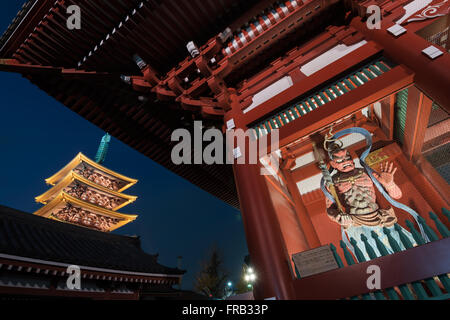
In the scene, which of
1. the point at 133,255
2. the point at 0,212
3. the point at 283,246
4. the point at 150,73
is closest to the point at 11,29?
the point at 150,73

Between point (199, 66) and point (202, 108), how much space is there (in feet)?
2.58

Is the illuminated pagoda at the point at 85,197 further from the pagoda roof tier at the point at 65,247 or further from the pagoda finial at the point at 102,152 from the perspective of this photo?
the pagoda finial at the point at 102,152

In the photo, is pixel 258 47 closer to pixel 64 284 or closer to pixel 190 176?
pixel 190 176

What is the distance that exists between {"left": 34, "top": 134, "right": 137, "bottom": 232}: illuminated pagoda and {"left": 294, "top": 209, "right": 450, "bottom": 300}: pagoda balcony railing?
20231 mm

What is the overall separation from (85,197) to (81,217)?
1.94m

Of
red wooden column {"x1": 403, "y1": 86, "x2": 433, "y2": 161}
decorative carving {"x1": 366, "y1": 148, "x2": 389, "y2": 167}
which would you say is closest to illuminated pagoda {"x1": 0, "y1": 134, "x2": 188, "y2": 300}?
decorative carving {"x1": 366, "y1": 148, "x2": 389, "y2": 167}

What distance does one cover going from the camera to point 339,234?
15.2ft

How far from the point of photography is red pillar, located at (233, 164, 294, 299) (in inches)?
98.7

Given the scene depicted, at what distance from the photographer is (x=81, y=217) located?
18.1 metres

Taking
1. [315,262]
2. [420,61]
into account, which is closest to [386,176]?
[420,61]

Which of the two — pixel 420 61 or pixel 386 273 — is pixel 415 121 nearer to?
pixel 420 61

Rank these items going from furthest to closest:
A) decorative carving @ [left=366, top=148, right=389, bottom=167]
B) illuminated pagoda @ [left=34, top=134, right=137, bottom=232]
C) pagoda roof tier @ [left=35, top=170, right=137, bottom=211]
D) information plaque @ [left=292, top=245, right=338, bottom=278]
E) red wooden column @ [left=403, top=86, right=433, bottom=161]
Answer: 1. pagoda roof tier @ [left=35, top=170, right=137, bottom=211]
2. illuminated pagoda @ [left=34, top=134, right=137, bottom=232]
3. decorative carving @ [left=366, top=148, right=389, bottom=167]
4. red wooden column @ [left=403, top=86, right=433, bottom=161]
5. information plaque @ [left=292, top=245, right=338, bottom=278]

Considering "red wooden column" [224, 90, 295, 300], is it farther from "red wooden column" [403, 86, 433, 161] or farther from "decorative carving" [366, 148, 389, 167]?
"decorative carving" [366, 148, 389, 167]

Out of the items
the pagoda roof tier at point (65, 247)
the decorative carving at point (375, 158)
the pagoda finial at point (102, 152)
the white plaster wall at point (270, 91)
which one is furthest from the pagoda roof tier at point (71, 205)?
the decorative carving at point (375, 158)
